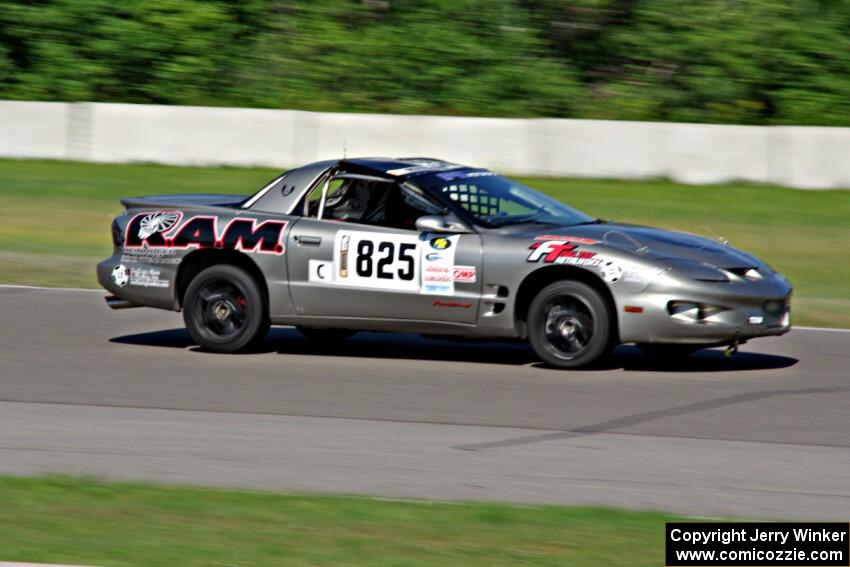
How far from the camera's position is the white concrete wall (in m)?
20.8

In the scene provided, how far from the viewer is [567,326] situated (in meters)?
9.84

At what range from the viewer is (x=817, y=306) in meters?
13.4

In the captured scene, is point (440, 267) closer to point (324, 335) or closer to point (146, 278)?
point (324, 335)

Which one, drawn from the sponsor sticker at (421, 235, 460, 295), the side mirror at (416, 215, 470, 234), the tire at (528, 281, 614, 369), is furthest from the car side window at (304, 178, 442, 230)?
the tire at (528, 281, 614, 369)

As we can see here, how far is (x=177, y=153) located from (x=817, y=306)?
12.3 metres

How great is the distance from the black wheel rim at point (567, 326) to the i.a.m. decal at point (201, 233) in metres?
2.06

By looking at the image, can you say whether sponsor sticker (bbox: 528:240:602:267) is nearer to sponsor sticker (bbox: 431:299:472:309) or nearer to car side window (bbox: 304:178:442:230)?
sponsor sticker (bbox: 431:299:472:309)

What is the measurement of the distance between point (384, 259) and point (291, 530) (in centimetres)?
468

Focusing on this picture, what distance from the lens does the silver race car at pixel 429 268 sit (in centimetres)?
961

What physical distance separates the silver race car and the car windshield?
0.01 metres

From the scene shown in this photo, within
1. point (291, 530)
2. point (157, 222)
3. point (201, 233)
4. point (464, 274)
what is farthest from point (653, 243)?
point (291, 530)

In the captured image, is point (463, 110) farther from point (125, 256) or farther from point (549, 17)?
point (125, 256)

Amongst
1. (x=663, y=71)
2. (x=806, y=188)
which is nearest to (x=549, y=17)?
(x=663, y=71)

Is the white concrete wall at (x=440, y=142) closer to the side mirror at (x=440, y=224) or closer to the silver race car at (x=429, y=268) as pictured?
the silver race car at (x=429, y=268)
